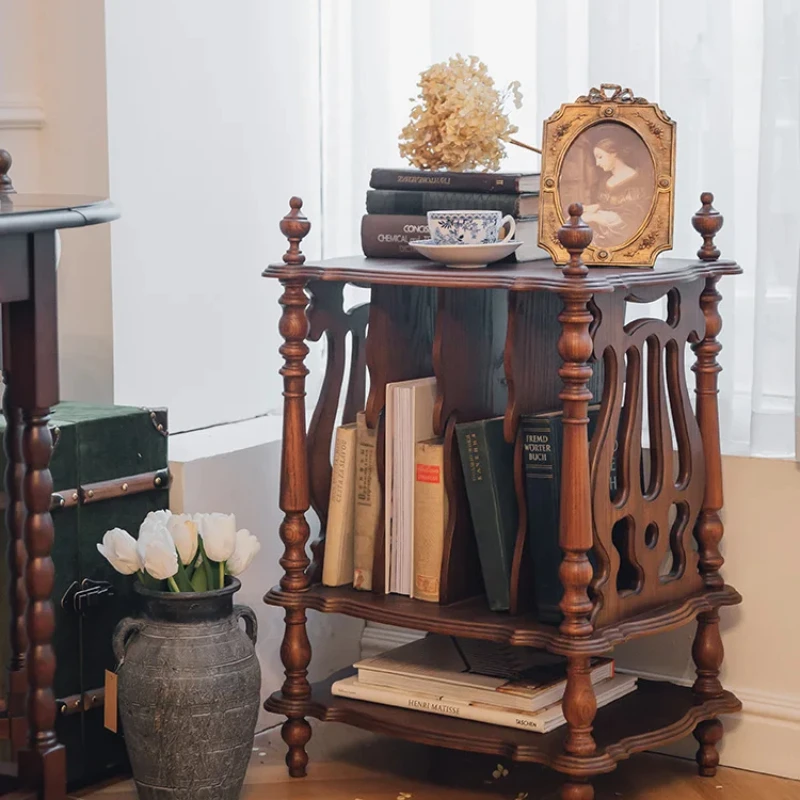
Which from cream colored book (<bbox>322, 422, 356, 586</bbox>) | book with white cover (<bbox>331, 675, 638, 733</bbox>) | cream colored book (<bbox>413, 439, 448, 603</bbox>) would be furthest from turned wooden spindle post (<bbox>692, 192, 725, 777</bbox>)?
cream colored book (<bbox>322, 422, 356, 586</bbox>)

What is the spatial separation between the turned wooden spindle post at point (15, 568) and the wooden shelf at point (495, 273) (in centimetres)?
45

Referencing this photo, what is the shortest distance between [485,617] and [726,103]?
87 centimetres

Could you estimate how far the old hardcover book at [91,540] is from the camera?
6.95ft

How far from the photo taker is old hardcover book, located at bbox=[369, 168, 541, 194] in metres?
2.09

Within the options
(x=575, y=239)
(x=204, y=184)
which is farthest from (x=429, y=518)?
(x=204, y=184)

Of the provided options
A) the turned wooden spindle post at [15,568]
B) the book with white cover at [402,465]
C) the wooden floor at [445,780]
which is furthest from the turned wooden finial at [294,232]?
the wooden floor at [445,780]

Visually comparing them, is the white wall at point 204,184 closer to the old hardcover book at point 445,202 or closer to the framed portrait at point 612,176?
the old hardcover book at point 445,202

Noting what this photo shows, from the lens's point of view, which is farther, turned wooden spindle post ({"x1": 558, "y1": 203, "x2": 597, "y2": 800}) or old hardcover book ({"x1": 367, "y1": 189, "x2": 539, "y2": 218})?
old hardcover book ({"x1": 367, "y1": 189, "x2": 539, "y2": 218})

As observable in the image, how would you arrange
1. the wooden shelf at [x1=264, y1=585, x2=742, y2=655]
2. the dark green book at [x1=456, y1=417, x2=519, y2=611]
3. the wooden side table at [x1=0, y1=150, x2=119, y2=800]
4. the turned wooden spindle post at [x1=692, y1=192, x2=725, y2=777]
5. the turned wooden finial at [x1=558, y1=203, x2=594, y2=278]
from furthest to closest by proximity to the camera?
the turned wooden spindle post at [x1=692, y1=192, x2=725, y2=777], the dark green book at [x1=456, y1=417, x2=519, y2=611], the wooden shelf at [x1=264, y1=585, x2=742, y2=655], the turned wooden finial at [x1=558, y1=203, x2=594, y2=278], the wooden side table at [x1=0, y1=150, x2=119, y2=800]

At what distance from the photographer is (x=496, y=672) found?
219cm

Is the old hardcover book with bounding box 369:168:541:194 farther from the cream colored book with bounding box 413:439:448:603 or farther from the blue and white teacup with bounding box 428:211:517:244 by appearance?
the cream colored book with bounding box 413:439:448:603

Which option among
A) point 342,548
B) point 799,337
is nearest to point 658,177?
point 799,337

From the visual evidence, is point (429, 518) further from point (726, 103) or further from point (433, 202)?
point (726, 103)

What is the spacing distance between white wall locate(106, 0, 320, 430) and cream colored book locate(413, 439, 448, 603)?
560mm
